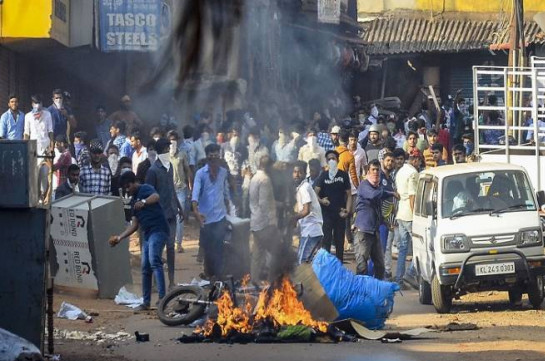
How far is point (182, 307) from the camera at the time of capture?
1381 centimetres

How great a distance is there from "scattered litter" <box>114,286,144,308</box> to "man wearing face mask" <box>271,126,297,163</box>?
5.35 m

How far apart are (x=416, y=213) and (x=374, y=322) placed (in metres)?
3.39

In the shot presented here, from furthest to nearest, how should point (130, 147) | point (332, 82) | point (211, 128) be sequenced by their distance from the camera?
point (332, 82) < point (211, 128) < point (130, 147)

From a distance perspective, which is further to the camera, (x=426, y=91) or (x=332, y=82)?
(x=426, y=91)

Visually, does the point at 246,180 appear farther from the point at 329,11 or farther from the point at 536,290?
the point at 329,11

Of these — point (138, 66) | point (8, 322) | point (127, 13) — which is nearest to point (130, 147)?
point (127, 13)

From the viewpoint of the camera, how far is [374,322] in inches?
528

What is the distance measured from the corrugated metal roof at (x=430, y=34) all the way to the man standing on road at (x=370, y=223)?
21.8 m

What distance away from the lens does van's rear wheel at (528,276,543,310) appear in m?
14.8

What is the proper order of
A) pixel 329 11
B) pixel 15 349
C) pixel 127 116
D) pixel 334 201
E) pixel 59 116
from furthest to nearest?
pixel 329 11 < pixel 127 116 < pixel 59 116 < pixel 334 201 < pixel 15 349

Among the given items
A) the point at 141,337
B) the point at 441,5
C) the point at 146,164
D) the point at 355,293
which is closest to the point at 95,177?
the point at 146,164

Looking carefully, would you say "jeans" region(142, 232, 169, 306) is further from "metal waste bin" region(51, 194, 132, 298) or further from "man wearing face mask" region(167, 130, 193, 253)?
"man wearing face mask" region(167, 130, 193, 253)

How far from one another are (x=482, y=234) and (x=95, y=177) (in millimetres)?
6147

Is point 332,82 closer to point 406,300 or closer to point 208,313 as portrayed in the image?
point 406,300
